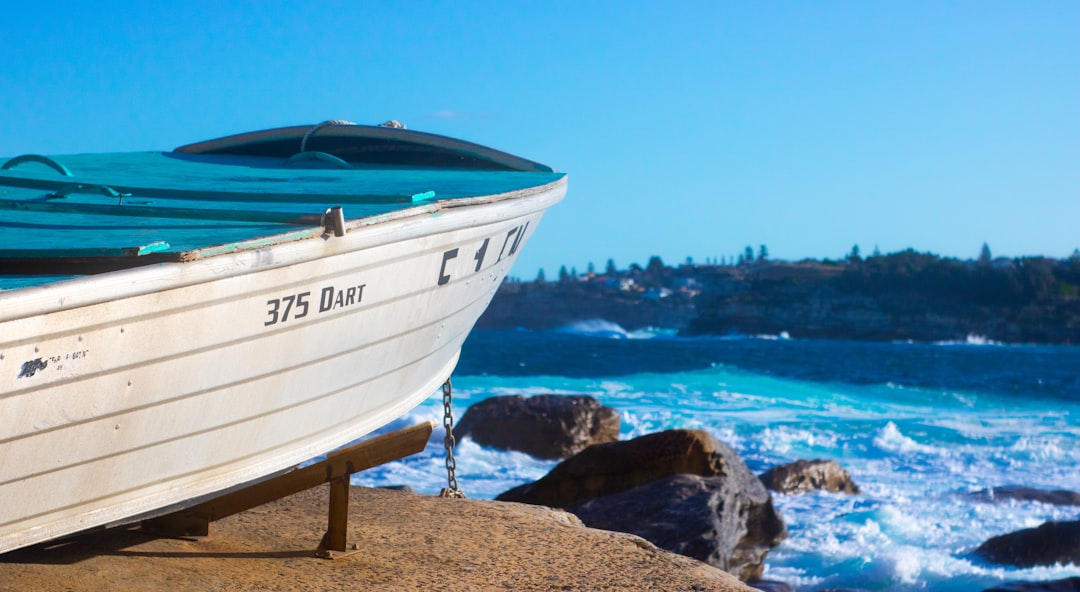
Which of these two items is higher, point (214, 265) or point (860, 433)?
point (214, 265)

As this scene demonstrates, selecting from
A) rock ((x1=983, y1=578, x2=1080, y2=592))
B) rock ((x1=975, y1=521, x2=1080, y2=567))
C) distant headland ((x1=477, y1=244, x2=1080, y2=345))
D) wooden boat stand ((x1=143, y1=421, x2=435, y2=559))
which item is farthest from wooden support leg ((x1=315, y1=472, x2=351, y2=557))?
distant headland ((x1=477, y1=244, x2=1080, y2=345))

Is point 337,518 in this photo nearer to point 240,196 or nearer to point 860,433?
point 240,196

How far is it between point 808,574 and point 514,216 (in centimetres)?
582

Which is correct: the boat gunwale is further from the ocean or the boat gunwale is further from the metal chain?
the metal chain

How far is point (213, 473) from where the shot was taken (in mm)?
3867

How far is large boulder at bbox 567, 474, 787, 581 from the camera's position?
7637 mm

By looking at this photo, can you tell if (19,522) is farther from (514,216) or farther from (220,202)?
(514,216)

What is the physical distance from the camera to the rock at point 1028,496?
521 inches

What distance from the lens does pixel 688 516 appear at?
782 centimetres

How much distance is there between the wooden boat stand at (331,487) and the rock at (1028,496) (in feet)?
35.2

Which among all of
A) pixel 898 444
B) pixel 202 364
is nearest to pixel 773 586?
pixel 202 364

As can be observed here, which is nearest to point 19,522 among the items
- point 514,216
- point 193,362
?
point 193,362

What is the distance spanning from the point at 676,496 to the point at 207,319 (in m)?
5.41

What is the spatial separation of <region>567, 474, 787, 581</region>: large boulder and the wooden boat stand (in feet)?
10.4
